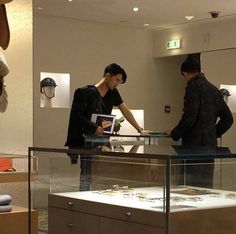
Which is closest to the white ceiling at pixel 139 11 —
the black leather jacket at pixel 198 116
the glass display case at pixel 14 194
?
the black leather jacket at pixel 198 116

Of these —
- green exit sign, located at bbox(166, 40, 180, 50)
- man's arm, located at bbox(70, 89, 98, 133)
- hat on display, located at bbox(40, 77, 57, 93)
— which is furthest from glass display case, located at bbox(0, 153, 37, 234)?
green exit sign, located at bbox(166, 40, 180, 50)

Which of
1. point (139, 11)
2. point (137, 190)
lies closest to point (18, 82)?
point (137, 190)

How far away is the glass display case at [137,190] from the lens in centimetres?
177

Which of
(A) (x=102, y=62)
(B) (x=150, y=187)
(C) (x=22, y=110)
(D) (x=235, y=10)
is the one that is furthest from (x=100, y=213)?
(A) (x=102, y=62)

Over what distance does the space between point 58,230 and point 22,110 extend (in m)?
1.29

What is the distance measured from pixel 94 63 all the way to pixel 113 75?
164 inches

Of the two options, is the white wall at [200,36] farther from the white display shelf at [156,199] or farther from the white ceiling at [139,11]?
the white display shelf at [156,199]

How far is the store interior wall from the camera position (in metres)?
7.54

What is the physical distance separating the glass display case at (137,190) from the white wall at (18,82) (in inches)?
38.9

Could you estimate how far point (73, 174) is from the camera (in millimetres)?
2316

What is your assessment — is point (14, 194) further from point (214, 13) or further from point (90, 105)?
point (214, 13)

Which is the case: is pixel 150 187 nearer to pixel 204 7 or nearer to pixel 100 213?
Result: pixel 100 213

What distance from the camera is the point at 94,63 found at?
8.09 meters

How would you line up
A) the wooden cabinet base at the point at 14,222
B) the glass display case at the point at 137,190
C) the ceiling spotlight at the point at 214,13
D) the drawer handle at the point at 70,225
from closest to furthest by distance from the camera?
the glass display case at the point at 137,190 < the drawer handle at the point at 70,225 < the wooden cabinet base at the point at 14,222 < the ceiling spotlight at the point at 214,13
